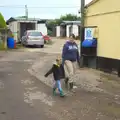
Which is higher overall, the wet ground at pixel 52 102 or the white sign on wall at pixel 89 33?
the white sign on wall at pixel 89 33

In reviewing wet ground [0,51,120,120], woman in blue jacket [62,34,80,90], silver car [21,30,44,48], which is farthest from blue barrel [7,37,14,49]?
woman in blue jacket [62,34,80,90]

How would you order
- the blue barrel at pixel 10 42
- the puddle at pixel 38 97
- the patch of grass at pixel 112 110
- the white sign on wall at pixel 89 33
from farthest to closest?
the blue barrel at pixel 10 42, the white sign on wall at pixel 89 33, the puddle at pixel 38 97, the patch of grass at pixel 112 110

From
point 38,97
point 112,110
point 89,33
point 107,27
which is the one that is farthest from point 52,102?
point 89,33

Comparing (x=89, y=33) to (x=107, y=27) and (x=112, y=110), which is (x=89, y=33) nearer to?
(x=107, y=27)

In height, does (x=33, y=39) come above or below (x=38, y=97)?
Result: above

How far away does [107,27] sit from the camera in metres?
15.3

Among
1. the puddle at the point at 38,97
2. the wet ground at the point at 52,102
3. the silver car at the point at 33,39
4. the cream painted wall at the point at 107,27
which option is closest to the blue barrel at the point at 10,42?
the silver car at the point at 33,39

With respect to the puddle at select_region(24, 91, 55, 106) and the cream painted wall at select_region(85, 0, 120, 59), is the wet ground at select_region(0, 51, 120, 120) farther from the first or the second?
the cream painted wall at select_region(85, 0, 120, 59)

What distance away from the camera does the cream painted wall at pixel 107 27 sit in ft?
47.5

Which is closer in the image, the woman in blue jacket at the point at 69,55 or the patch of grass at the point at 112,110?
the patch of grass at the point at 112,110

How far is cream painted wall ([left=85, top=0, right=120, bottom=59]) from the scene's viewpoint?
14.5 meters

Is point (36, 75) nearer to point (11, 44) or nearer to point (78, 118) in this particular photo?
point (78, 118)

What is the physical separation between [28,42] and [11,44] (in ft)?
7.39

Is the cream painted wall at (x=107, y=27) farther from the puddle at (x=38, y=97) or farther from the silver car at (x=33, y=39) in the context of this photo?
the silver car at (x=33, y=39)
